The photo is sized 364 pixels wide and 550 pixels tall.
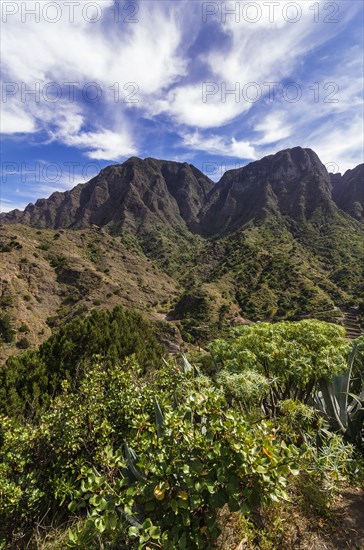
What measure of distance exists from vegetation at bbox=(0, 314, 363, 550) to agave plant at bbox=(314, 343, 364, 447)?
0.39ft

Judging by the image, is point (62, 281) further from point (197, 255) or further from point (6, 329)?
point (197, 255)

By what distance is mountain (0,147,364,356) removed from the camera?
161ft

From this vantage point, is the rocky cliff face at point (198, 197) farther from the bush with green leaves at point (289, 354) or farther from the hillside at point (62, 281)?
the bush with green leaves at point (289, 354)

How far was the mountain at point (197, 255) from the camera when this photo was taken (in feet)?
161

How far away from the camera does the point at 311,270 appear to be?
6806cm

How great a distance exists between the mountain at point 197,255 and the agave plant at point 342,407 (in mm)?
34132

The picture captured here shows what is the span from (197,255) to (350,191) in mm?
83532

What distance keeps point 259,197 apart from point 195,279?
72287mm

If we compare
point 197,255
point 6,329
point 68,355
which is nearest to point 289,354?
point 68,355

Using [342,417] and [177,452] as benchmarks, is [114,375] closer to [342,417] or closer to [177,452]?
[177,452]

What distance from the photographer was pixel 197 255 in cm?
10219

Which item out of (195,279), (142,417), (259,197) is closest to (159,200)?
(259,197)

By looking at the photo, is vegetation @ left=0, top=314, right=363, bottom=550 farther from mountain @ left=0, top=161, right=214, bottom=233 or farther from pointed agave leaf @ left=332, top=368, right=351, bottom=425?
mountain @ left=0, top=161, right=214, bottom=233

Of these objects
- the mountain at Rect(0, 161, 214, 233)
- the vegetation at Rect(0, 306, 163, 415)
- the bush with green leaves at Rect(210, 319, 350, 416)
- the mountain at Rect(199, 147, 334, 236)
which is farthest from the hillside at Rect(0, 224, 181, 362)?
the mountain at Rect(199, 147, 334, 236)
